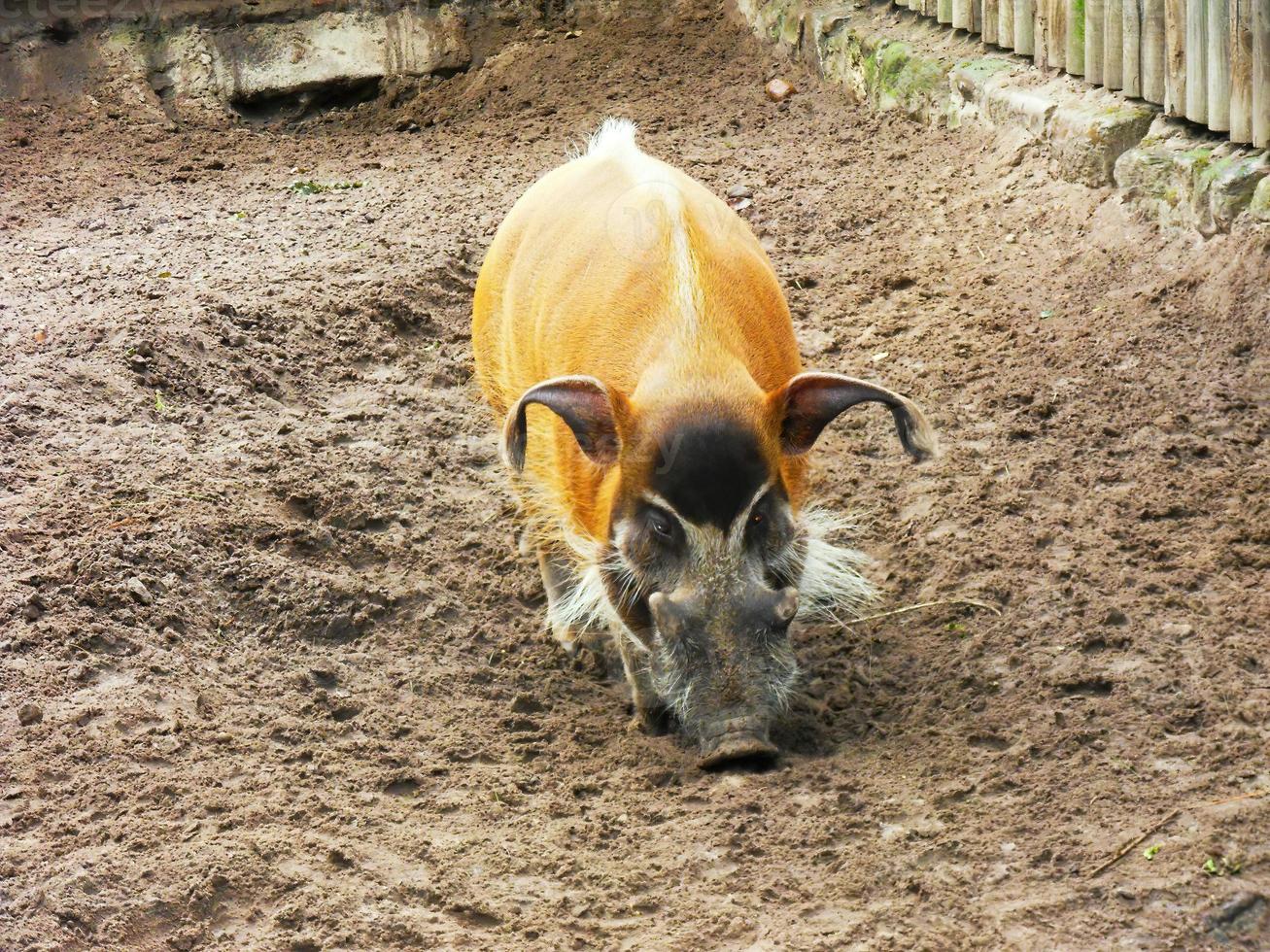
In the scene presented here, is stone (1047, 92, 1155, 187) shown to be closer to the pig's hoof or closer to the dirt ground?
the dirt ground

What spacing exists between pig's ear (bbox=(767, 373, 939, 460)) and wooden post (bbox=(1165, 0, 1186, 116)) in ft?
8.63

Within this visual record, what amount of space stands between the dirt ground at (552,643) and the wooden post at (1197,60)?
21.4 inches

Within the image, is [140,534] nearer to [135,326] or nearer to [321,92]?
[135,326]

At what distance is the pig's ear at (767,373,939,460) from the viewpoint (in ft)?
12.2

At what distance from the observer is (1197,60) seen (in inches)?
214

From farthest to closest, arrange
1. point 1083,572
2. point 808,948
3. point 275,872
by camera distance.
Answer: point 1083,572
point 275,872
point 808,948

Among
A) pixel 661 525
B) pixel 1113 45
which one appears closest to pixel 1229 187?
pixel 1113 45

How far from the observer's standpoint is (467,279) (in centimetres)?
691

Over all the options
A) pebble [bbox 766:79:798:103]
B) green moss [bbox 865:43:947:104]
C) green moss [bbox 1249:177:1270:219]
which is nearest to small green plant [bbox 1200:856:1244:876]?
green moss [bbox 1249:177:1270:219]

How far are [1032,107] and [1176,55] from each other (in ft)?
3.14

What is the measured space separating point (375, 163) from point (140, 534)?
14.9 feet

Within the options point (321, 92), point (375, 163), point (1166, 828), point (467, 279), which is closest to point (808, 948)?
point (1166, 828)

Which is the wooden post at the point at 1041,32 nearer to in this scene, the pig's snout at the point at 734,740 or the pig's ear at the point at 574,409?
the pig's ear at the point at 574,409

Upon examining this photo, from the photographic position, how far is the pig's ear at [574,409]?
3701 millimetres
